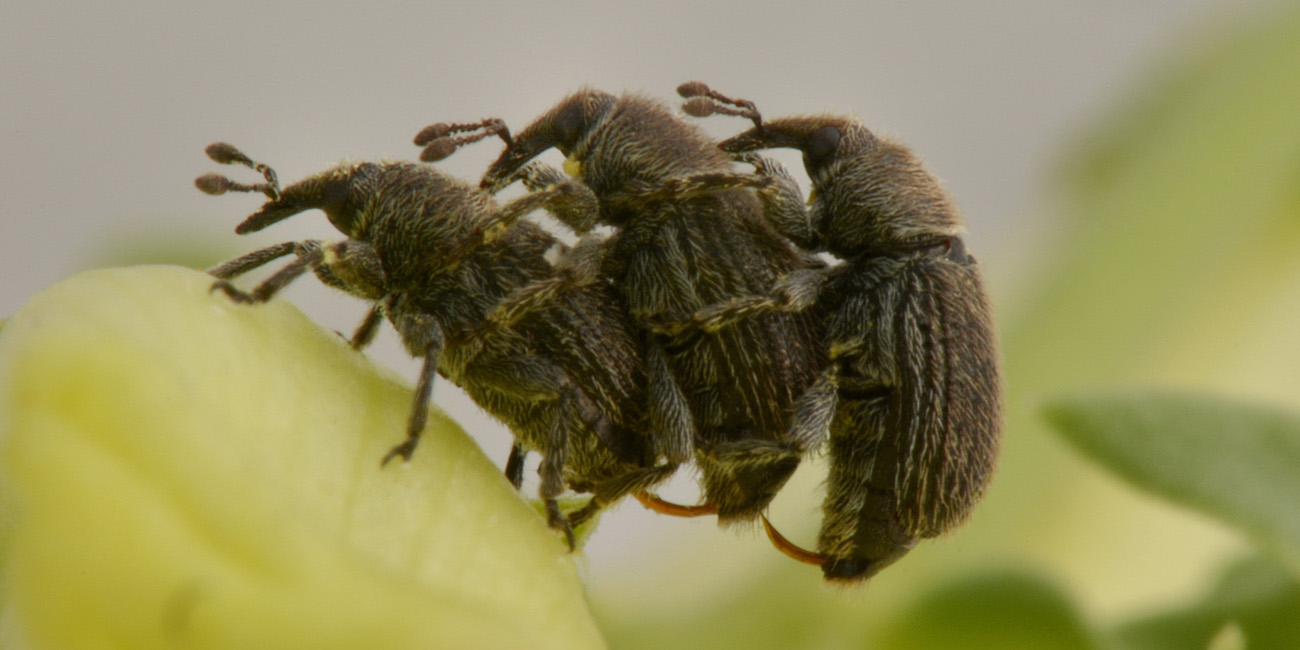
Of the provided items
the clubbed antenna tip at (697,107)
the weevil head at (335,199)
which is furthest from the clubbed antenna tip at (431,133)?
the clubbed antenna tip at (697,107)

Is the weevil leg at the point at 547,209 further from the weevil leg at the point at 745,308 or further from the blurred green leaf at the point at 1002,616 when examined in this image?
the blurred green leaf at the point at 1002,616

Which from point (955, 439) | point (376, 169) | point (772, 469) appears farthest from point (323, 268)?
point (955, 439)

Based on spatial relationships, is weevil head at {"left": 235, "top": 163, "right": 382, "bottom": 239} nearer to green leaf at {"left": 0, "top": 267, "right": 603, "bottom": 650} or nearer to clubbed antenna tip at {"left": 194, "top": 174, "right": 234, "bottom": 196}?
clubbed antenna tip at {"left": 194, "top": 174, "right": 234, "bottom": 196}

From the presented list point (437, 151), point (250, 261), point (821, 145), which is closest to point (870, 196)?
point (821, 145)

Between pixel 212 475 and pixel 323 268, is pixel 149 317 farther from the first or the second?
pixel 323 268

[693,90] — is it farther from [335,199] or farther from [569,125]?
[335,199]
